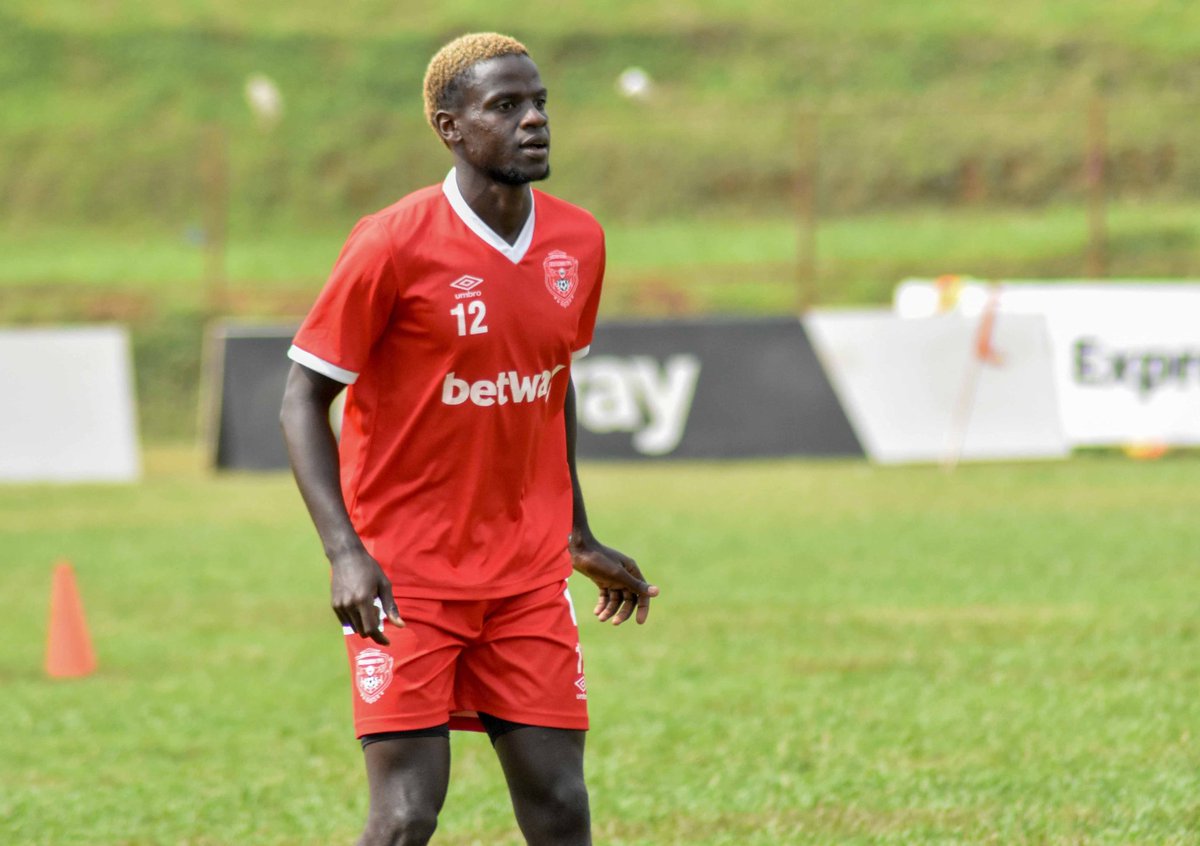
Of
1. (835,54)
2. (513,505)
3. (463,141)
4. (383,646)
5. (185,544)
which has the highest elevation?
(835,54)

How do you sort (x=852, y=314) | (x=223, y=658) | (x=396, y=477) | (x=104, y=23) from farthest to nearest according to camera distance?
(x=104, y=23) → (x=852, y=314) → (x=223, y=658) → (x=396, y=477)

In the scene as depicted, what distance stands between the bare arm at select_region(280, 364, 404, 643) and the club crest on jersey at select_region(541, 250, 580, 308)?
0.52 m

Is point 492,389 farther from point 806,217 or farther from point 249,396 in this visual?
point 806,217

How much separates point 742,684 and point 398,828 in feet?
14.0

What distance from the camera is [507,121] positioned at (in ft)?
13.8

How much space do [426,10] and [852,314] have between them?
3039cm

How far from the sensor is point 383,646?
418 centimetres

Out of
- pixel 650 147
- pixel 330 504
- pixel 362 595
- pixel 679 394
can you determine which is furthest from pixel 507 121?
pixel 650 147

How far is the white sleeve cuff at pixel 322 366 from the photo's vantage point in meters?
4.15

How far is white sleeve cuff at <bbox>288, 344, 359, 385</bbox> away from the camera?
13.6 feet

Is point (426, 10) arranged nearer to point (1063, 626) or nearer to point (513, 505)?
point (1063, 626)

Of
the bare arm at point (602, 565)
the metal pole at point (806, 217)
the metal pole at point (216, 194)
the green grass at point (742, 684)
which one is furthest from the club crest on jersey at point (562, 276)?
the metal pole at point (216, 194)

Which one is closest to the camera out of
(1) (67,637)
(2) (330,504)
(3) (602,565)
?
(2) (330,504)

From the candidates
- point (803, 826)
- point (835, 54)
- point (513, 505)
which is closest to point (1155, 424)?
point (803, 826)
